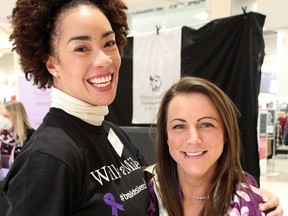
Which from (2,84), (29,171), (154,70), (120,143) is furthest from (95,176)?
(2,84)

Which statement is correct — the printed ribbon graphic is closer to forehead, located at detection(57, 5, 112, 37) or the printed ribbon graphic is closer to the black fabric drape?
forehead, located at detection(57, 5, 112, 37)

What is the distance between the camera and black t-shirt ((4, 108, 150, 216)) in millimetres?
935

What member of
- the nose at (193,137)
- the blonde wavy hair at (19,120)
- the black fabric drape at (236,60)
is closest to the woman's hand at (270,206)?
the nose at (193,137)

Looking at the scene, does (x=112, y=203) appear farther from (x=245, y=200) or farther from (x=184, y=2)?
(x=184, y=2)

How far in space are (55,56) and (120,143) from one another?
1.51ft

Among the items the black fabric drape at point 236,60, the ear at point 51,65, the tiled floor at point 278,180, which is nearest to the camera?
the ear at point 51,65

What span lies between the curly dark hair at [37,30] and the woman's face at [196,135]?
0.52 meters

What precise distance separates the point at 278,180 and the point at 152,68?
4243 millimetres

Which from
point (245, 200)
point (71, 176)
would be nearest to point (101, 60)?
point (71, 176)

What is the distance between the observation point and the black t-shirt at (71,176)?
93cm

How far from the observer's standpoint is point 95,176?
111 cm

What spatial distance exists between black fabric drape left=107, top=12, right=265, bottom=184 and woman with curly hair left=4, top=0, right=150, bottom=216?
6.11 ft

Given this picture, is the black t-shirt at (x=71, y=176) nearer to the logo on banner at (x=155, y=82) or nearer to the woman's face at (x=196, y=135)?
the woman's face at (x=196, y=135)

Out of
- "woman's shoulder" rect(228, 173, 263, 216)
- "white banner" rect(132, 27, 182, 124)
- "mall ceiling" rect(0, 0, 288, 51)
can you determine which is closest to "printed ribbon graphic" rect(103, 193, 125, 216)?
"woman's shoulder" rect(228, 173, 263, 216)
